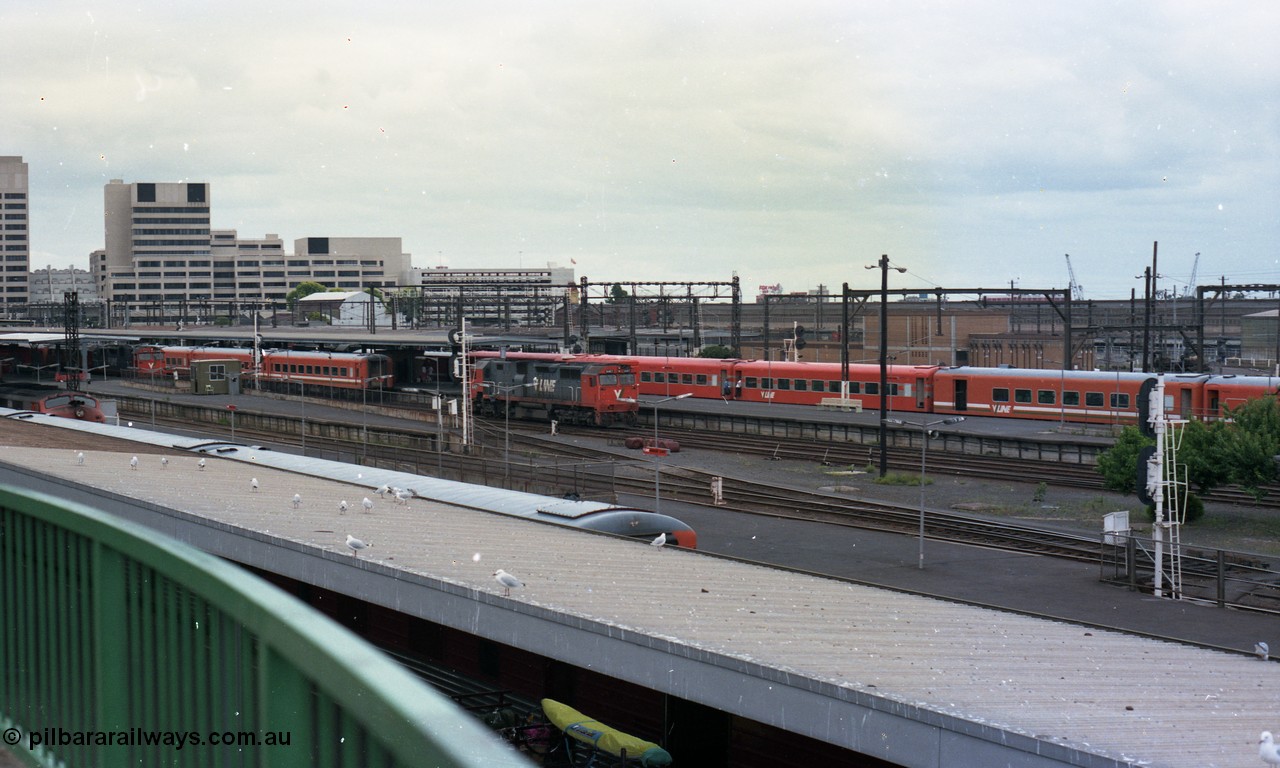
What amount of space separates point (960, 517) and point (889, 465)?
899 cm

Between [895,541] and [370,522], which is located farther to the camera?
[895,541]

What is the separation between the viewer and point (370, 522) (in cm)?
1537

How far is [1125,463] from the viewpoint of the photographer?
29406mm

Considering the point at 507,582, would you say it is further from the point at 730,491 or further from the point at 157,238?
the point at 157,238

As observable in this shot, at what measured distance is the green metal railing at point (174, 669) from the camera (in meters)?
1.86

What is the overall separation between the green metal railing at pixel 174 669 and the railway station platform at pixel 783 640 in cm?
571

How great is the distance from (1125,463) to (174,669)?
97.1ft

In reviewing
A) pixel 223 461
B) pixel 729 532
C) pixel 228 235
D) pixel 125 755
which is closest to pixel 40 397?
pixel 223 461

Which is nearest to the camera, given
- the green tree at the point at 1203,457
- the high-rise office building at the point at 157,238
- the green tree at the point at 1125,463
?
the green tree at the point at 1203,457

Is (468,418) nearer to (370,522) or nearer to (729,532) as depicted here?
(729,532)

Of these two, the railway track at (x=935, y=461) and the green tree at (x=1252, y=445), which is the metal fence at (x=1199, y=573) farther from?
the railway track at (x=935, y=461)

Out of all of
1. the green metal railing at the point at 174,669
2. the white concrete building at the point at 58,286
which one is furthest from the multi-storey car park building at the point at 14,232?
the green metal railing at the point at 174,669

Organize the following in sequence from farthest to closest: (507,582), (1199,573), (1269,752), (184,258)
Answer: (184,258)
(1199,573)
(507,582)
(1269,752)

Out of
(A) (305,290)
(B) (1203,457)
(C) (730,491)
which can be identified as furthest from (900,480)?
(A) (305,290)
